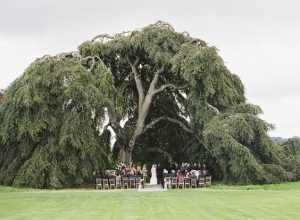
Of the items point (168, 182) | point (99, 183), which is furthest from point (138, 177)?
point (99, 183)

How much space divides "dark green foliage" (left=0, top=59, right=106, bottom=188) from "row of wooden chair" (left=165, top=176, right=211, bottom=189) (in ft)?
13.0

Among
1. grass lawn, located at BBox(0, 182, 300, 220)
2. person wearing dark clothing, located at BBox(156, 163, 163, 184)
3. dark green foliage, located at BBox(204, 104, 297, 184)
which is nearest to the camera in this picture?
grass lawn, located at BBox(0, 182, 300, 220)

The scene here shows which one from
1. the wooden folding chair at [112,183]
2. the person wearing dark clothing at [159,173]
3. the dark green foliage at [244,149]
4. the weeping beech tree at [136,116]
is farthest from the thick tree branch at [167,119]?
the wooden folding chair at [112,183]

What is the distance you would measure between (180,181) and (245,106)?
6.03 meters

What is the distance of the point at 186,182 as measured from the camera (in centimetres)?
2695

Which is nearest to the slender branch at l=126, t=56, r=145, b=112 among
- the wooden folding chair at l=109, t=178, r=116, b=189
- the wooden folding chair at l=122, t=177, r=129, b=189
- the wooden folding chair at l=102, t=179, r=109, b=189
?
the wooden folding chair at l=122, t=177, r=129, b=189

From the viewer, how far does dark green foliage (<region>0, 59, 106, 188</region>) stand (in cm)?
2650

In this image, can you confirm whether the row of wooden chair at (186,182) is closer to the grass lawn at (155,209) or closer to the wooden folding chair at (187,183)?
the wooden folding chair at (187,183)

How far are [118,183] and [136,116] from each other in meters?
9.12

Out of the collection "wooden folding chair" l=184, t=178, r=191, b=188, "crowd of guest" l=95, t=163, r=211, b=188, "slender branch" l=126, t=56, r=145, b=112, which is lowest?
"wooden folding chair" l=184, t=178, r=191, b=188

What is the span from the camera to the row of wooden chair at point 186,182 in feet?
87.2

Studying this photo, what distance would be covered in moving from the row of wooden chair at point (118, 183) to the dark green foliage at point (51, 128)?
84 cm

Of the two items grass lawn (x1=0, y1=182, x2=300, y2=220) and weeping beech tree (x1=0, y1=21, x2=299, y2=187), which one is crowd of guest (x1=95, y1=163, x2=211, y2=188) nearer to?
weeping beech tree (x1=0, y1=21, x2=299, y2=187)

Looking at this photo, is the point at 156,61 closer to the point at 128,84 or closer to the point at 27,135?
the point at 128,84
